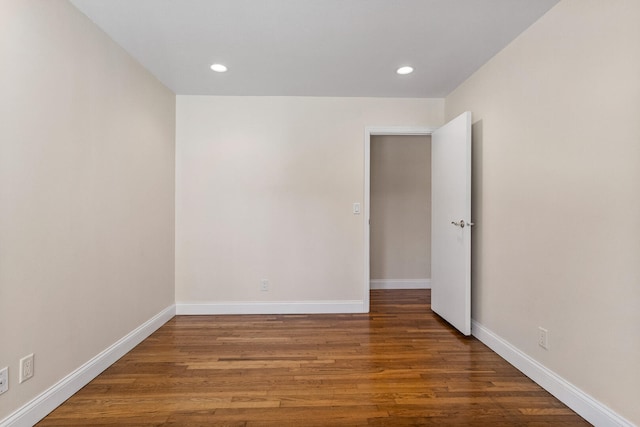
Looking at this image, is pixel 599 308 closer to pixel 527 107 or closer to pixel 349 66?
pixel 527 107

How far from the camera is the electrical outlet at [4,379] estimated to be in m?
1.42

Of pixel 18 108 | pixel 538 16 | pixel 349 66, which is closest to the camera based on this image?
pixel 18 108

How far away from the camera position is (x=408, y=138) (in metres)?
4.45

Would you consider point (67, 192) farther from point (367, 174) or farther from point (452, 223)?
point (452, 223)

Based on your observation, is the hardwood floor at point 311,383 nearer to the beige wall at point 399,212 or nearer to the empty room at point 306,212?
the empty room at point 306,212

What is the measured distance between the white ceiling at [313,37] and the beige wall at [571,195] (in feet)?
1.09

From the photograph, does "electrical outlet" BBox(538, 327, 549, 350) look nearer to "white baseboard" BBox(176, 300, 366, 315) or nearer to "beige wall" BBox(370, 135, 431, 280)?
"white baseboard" BBox(176, 300, 366, 315)

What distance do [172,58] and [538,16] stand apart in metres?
2.56

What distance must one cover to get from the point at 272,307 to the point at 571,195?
270 centimetres

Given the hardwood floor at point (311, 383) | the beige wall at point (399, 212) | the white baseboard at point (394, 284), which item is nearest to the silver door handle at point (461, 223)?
the hardwood floor at point (311, 383)

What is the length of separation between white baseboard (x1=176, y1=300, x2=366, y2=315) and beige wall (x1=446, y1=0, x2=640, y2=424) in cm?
137

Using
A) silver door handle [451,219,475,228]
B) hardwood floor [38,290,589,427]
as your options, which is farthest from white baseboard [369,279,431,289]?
silver door handle [451,219,475,228]

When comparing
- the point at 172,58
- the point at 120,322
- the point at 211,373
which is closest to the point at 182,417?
the point at 211,373

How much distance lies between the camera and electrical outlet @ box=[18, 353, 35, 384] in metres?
1.53
